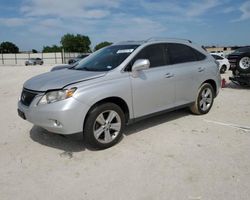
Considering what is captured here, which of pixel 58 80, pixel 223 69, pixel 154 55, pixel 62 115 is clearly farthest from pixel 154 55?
pixel 223 69

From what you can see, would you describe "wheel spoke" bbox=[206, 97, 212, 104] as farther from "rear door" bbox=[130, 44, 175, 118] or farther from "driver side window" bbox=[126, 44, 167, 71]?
"driver side window" bbox=[126, 44, 167, 71]

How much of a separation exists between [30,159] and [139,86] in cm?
209

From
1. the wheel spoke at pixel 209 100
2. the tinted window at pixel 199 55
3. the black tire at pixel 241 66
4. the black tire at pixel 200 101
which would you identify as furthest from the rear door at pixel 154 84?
the black tire at pixel 241 66

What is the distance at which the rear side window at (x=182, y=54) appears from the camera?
5.25 meters

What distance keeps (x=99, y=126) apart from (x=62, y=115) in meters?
0.66

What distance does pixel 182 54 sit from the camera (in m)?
5.50

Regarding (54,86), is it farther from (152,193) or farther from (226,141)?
(226,141)

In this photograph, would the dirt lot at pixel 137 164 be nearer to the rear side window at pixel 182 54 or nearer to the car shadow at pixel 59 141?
the car shadow at pixel 59 141

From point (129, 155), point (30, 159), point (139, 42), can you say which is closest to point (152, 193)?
point (129, 155)

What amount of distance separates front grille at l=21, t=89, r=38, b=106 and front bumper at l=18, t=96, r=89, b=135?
0.50 feet

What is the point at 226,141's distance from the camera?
4.49 meters

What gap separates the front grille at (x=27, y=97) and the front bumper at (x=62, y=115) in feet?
0.50

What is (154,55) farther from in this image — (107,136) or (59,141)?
(59,141)

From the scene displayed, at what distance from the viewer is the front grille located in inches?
161
